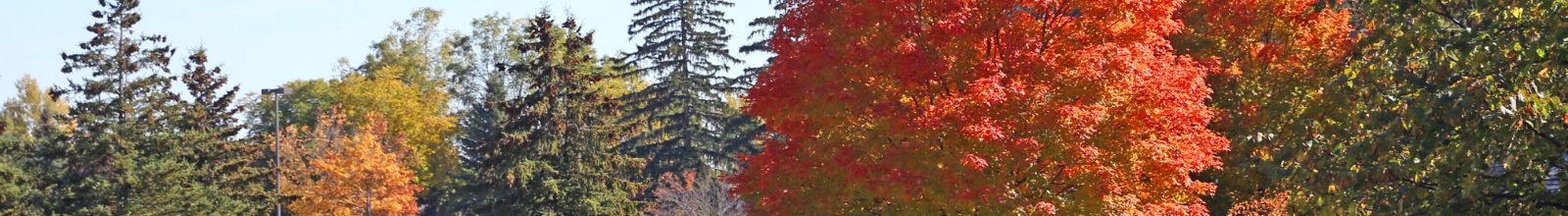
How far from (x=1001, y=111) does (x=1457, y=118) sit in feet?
27.1

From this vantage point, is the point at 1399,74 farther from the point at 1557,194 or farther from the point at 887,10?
the point at 887,10

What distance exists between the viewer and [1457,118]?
12312 mm

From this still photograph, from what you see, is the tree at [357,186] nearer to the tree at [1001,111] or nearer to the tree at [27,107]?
the tree at [1001,111]

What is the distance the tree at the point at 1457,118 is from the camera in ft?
40.2

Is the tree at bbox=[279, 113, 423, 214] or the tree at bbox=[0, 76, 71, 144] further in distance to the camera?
the tree at bbox=[0, 76, 71, 144]

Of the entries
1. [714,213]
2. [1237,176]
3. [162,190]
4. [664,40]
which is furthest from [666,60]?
[1237,176]

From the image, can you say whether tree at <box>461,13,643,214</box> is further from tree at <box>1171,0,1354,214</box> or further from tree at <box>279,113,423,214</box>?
tree at <box>1171,0,1354,214</box>

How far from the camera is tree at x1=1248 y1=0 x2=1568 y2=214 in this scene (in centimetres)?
1226

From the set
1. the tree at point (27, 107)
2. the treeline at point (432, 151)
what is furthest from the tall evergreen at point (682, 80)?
the tree at point (27, 107)

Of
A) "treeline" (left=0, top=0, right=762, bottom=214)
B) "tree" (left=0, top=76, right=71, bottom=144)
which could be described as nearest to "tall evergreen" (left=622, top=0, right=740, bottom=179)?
"treeline" (left=0, top=0, right=762, bottom=214)

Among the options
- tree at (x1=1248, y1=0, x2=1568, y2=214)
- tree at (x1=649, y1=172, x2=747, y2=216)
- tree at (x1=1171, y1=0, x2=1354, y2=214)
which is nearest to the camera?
tree at (x1=1248, y1=0, x2=1568, y2=214)

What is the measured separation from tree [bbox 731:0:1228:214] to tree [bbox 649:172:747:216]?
86.8 feet

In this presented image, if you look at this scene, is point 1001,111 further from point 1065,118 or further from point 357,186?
point 357,186

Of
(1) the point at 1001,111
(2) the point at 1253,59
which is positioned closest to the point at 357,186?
(2) the point at 1253,59
